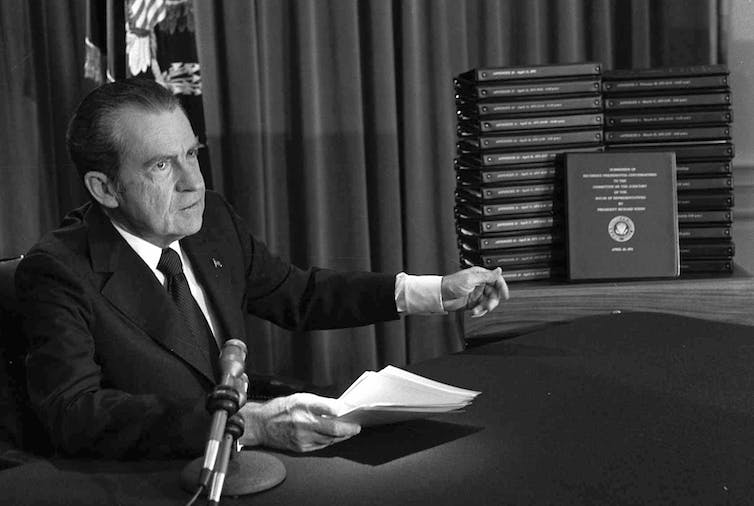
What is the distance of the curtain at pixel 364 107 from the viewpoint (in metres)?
3.31

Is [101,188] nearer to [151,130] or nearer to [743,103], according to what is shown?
[151,130]

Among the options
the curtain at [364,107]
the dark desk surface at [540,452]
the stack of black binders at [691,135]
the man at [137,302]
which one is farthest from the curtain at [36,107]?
the dark desk surface at [540,452]

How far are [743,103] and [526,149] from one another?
37.5 inches

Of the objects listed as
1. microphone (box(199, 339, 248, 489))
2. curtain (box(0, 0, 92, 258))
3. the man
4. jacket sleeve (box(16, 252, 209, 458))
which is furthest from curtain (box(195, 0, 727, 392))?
microphone (box(199, 339, 248, 489))

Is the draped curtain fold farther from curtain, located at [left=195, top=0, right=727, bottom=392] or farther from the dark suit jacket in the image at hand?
the dark suit jacket

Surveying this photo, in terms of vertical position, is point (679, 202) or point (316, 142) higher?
point (316, 142)

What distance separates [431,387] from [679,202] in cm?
157

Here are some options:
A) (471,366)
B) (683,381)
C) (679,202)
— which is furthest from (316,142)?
(683,381)

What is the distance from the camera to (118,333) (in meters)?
1.71

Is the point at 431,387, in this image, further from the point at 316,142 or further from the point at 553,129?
the point at 316,142

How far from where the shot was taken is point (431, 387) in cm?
150

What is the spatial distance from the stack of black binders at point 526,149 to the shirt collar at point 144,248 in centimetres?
112

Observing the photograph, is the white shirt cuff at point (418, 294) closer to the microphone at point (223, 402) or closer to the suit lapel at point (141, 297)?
the suit lapel at point (141, 297)

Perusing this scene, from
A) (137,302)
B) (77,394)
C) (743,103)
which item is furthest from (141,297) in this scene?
(743,103)
